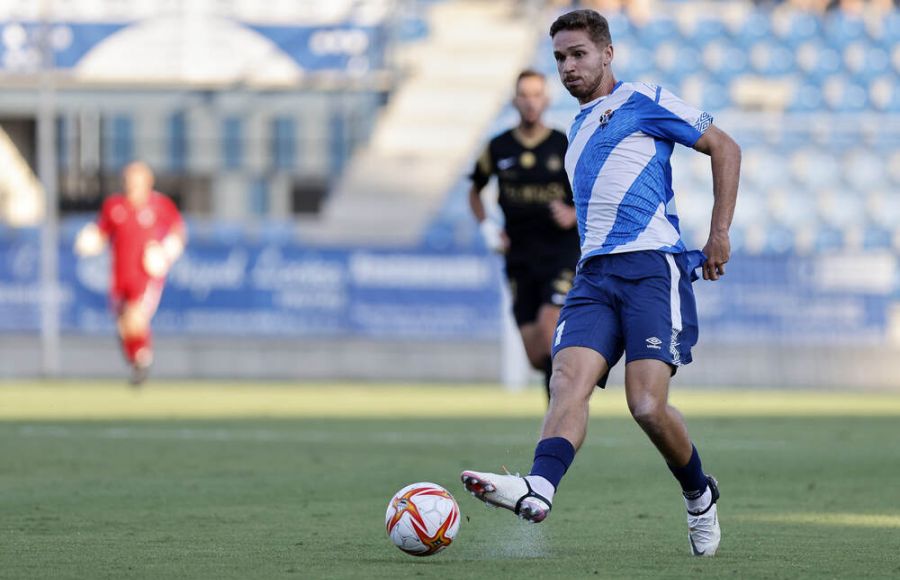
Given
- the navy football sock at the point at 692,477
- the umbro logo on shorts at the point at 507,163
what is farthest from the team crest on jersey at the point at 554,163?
the navy football sock at the point at 692,477

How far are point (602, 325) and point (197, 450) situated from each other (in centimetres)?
537

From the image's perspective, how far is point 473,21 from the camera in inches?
1139

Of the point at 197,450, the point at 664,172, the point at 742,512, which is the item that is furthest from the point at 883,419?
the point at 664,172

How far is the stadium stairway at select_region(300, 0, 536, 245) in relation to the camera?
81.4ft

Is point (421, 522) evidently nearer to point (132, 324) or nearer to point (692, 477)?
point (692, 477)

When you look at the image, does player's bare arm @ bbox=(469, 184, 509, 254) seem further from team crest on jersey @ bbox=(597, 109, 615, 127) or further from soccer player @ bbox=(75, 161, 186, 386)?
soccer player @ bbox=(75, 161, 186, 386)

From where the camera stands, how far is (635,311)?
5.84 meters

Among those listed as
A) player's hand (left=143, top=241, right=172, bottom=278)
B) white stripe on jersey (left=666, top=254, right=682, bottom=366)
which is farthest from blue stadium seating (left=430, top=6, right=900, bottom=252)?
white stripe on jersey (left=666, top=254, right=682, bottom=366)

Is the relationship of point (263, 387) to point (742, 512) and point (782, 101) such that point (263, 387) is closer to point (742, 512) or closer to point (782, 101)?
point (782, 101)

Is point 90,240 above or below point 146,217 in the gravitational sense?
below

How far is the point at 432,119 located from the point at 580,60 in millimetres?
21031

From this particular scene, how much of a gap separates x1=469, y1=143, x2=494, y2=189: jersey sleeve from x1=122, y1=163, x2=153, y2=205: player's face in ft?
26.3

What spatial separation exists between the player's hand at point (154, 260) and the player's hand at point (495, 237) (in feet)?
25.7

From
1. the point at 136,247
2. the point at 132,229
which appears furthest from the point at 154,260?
the point at 132,229
